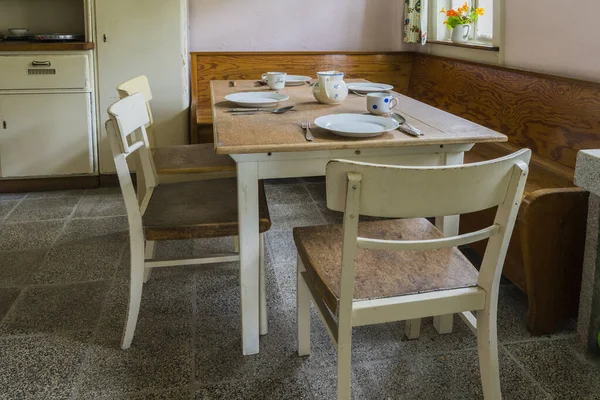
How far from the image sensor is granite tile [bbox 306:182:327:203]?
10.8 ft

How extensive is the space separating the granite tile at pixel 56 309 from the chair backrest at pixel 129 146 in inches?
18.2

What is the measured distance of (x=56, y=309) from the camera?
1992mm

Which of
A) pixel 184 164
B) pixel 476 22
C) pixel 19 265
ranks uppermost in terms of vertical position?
pixel 476 22

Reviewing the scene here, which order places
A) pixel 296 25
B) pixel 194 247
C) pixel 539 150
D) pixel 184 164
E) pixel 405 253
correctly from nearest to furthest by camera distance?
pixel 405 253 < pixel 184 164 < pixel 539 150 < pixel 194 247 < pixel 296 25

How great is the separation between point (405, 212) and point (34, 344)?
138cm

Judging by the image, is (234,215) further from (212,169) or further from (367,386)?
(367,386)

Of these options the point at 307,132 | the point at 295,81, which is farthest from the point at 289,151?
the point at 295,81

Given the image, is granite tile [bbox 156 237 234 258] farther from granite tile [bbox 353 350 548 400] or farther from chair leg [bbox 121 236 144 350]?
granite tile [bbox 353 350 548 400]

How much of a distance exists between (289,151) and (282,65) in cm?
238

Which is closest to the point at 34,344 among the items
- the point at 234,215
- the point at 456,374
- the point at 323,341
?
the point at 234,215

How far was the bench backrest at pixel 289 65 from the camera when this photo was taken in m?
3.61

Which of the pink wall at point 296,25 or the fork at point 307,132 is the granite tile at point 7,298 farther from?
the pink wall at point 296,25

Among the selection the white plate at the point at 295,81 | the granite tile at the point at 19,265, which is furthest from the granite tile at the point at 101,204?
the white plate at the point at 295,81

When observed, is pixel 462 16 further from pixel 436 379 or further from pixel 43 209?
pixel 43 209
